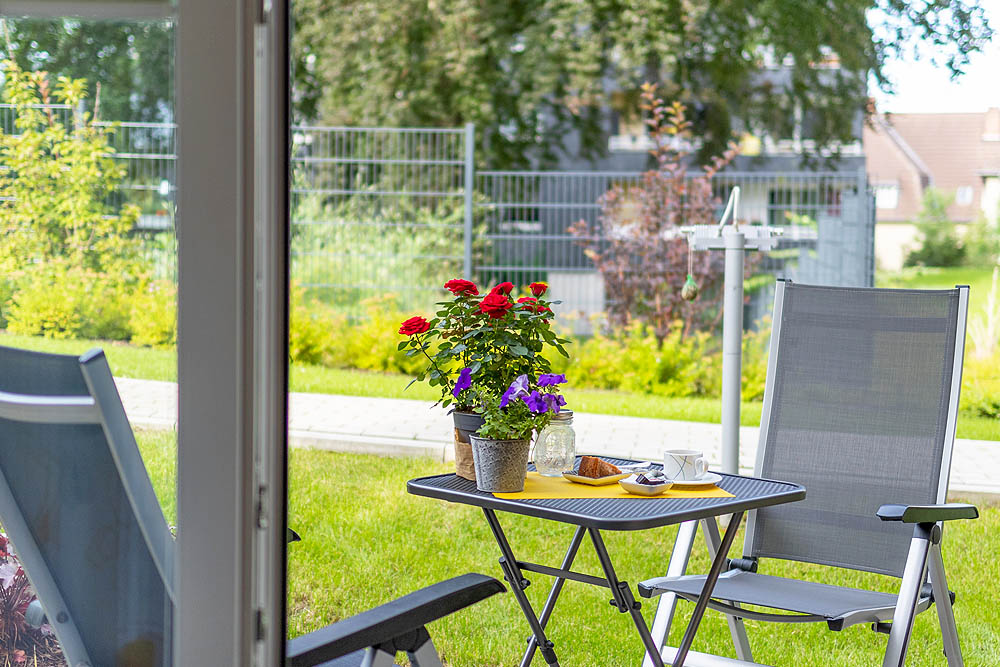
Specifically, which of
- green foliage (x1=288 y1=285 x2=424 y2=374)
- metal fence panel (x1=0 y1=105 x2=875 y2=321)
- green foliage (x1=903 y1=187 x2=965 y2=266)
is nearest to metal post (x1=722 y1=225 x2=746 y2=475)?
metal fence panel (x1=0 y1=105 x2=875 y2=321)

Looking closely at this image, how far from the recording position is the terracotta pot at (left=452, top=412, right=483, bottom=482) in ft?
6.34

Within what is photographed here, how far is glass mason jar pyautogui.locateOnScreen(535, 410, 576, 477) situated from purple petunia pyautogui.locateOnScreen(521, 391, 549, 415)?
18cm

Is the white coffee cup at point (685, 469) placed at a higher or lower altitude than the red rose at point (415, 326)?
lower

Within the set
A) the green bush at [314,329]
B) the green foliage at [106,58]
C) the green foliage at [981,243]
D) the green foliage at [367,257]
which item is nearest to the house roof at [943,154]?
the green foliage at [981,243]

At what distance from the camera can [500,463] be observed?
1878 millimetres

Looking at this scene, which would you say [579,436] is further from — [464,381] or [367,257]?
[464,381]

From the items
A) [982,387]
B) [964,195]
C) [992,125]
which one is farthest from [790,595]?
[964,195]

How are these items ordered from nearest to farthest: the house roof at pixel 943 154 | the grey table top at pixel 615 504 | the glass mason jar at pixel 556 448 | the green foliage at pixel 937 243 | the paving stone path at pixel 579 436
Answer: the grey table top at pixel 615 504 → the glass mason jar at pixel 556 448 → the paving stone path at pixel 579 436 → the green foliage at pixel 937 243 → the house roof at pixel 943 154

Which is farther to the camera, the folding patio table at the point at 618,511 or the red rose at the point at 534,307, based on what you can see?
the red rose at the point at 534,307

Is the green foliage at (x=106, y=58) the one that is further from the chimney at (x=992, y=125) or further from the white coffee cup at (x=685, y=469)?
the chimney at (x=992, y=125)

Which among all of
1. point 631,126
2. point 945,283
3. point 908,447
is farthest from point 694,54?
point 908,447

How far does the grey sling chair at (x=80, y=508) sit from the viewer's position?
1133mm

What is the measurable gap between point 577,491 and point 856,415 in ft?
3.01

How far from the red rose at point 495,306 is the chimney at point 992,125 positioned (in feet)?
35.7
